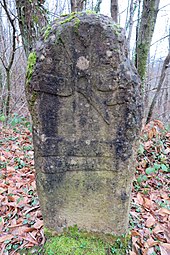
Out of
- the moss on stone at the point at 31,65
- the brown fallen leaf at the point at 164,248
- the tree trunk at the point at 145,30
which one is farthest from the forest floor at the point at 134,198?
the moss on stone at the point at 31,65

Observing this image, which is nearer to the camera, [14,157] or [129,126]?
[129,126]

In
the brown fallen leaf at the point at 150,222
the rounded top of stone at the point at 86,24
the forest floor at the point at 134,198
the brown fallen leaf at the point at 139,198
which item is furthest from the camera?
the brown fallen leaf at the point at 139,198

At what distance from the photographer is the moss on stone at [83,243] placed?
1.79m

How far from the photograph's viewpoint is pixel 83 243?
6.01 feet

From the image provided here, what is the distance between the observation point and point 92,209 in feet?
5.85

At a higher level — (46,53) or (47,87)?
(46,53)

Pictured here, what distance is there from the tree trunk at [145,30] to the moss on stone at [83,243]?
A: 9.44 feet

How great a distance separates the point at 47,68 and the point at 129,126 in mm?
670

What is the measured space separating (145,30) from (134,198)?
8.98 ft

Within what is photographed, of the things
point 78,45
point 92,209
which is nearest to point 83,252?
point 92,209

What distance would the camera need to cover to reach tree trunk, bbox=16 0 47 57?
163 inches

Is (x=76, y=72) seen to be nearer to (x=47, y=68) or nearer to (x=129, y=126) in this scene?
(x=47, y=68)

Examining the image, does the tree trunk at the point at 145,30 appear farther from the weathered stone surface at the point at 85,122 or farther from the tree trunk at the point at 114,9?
the weathered stone surface at the point at 85,122

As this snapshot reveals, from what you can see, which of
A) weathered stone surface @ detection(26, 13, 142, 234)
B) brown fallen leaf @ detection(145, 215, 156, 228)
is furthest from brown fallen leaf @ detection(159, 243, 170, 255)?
weathered stone surface @ detection(26, 13, 142, 234)
